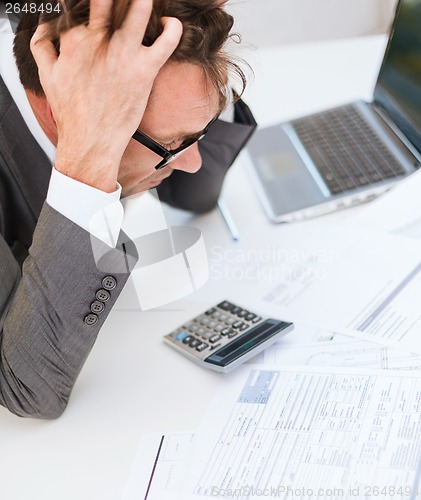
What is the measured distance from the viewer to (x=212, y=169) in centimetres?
127

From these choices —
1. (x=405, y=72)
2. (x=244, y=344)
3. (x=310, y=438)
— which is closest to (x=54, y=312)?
(x=244, y=344)

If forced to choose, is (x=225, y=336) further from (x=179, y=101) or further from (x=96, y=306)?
(x=179, y=101)

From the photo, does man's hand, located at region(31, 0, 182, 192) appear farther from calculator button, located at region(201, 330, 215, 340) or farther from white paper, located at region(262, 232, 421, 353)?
white paper, located at region(262, 232, 421, 353)

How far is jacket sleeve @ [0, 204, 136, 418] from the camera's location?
2.76 ft

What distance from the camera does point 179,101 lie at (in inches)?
34.5

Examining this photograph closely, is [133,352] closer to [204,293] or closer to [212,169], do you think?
[204,293]

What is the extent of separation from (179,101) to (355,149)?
50 centimetres

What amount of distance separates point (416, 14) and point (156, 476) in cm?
93

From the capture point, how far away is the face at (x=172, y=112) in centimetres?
86

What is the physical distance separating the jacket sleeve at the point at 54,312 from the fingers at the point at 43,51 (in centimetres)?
18

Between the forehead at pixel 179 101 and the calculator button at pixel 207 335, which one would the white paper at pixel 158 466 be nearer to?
the calculator button at pixel 207 335

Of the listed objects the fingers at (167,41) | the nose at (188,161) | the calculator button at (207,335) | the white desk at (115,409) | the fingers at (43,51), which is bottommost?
the white desk at (115,409)

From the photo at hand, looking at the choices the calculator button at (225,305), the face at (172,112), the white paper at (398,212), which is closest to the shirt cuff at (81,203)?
the face at (172,112)

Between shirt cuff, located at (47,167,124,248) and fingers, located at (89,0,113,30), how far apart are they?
19 centimetres
